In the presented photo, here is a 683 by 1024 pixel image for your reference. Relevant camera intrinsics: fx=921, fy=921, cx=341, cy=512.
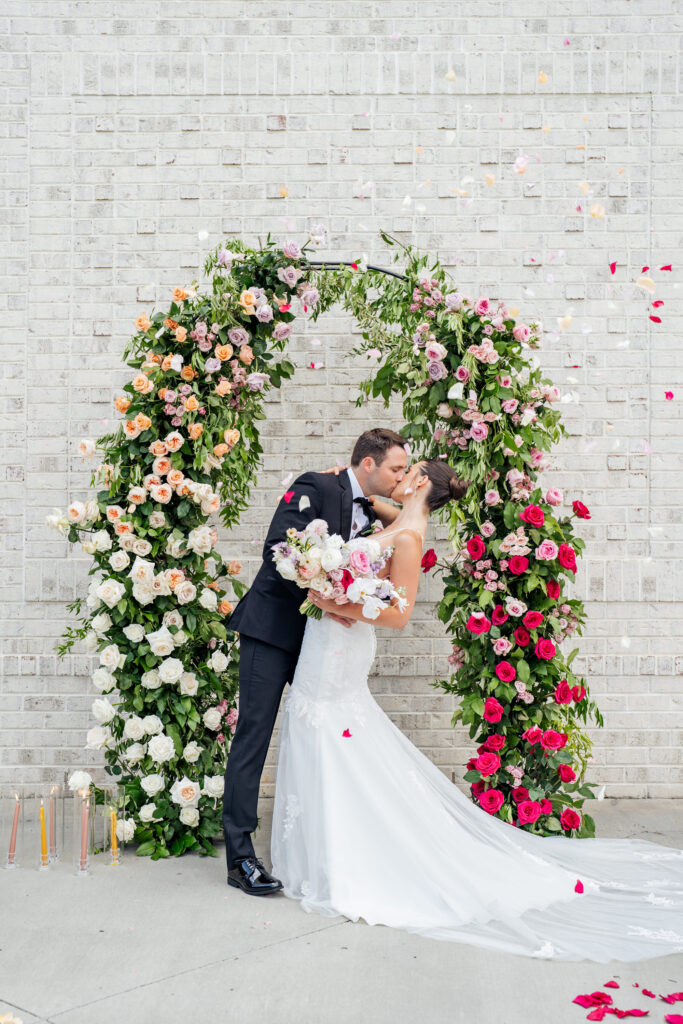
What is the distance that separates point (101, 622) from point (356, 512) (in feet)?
3.94

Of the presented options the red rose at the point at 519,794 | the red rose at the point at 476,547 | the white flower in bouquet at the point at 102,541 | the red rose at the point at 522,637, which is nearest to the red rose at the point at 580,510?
the red rose at the point at 476,547

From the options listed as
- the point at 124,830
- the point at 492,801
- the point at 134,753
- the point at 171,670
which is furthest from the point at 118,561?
the point at 492,801

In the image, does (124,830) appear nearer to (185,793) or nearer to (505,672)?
(185,793)

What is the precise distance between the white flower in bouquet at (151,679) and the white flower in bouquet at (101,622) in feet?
0.86

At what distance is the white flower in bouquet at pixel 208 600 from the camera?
402cm

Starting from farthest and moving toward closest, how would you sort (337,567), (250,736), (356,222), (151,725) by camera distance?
1. (356,222)
2. (151,725)
3. (250,736)
4. (337,567)

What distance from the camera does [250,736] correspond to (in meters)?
3.65

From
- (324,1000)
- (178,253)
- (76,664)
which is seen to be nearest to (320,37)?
(178,253)

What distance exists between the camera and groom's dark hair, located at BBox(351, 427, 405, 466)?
372 centimetres

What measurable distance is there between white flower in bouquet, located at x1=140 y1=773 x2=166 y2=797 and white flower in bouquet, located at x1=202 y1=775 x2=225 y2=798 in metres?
0.18

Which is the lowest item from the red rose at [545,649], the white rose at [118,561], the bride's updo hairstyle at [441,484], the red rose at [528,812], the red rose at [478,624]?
the red rose at [528,812]

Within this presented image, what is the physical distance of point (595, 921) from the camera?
319 cm

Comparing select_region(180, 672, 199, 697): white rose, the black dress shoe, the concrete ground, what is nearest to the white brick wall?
select_region(180, 672, 199, 697): white rose

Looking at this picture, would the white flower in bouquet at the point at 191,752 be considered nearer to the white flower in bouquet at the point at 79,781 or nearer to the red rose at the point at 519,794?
the white flower in bouquet at the point at 79,781
